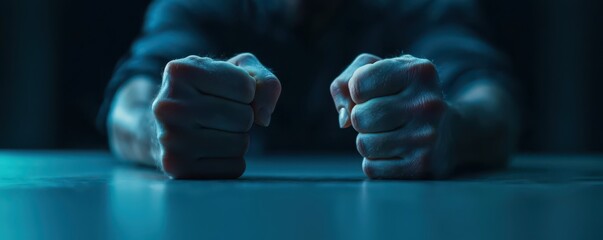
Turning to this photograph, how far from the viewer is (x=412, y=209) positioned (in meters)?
0.43

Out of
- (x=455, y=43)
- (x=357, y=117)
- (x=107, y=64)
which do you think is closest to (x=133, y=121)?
(x=357, y=117)

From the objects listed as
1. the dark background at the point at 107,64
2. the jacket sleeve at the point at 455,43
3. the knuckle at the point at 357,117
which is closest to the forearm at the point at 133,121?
the knuckle at the point at 357,117

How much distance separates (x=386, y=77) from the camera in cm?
66

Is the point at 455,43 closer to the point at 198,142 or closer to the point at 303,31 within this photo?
the point at 303,31

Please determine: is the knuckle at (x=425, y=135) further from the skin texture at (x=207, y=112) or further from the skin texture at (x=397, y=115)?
the skin texture at (x=207, y=112)

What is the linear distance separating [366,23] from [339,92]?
916mm

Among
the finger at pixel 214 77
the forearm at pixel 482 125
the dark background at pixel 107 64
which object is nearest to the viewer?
the finger at pixel 214 77

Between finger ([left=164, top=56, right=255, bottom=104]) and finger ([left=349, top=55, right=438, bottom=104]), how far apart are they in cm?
11

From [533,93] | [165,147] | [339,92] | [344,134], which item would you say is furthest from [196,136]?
[533,93]

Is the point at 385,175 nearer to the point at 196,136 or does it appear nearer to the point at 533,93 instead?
the point at 196,136

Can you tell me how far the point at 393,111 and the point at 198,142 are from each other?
19 cm

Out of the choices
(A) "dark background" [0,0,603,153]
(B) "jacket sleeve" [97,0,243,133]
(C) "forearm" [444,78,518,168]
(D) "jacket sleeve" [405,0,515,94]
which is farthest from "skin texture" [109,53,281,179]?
(A) "dark background" [0,0,603,153]

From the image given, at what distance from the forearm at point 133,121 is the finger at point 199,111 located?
30 centimetres

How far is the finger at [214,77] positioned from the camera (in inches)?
25.2
